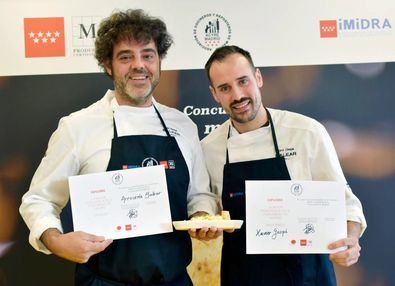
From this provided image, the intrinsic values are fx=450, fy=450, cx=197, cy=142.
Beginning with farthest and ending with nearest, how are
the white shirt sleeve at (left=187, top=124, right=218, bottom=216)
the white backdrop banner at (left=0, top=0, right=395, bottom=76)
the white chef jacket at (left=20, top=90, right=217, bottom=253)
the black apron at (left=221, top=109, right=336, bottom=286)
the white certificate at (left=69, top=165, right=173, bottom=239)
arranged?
1. the white backdrop banner at (left=0, top=0, right=395, bottom=76)
2. the white shirt sleeve at (left=187, top=124, right=218, bottom=216)
3. the black apron at (left=221, top=109, right=336, bottom=286)
4. the white chef jacket at (left=20, top=90, right=217, bottom=253)
5. the white certificate at (left=69, top=165, right=173, bottom=239)

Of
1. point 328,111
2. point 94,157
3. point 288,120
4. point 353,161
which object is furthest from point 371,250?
point 94,157

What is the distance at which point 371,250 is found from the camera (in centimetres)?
243

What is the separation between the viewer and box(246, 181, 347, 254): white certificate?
65.9 inches

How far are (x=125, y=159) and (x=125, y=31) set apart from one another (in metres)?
0.57

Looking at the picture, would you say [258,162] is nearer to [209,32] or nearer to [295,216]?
[295,216]

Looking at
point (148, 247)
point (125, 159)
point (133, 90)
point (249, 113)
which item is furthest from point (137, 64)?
point (148, 247)

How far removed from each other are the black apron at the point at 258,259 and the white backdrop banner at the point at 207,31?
644 millimetres

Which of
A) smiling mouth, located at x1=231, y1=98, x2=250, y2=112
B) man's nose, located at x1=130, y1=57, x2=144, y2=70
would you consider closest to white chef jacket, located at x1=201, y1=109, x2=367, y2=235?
smiling mouth, located at x1=231, y1=98, x2=250, y2=112

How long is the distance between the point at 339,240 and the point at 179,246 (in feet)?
2.00

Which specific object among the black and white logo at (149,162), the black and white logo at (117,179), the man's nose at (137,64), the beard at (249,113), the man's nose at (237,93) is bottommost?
the black and white logo at (117,179)

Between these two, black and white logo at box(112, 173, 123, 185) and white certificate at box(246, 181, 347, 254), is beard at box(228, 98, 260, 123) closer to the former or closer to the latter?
white certificate at box(246, 181, 347, 254)

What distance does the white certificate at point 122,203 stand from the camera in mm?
1590
